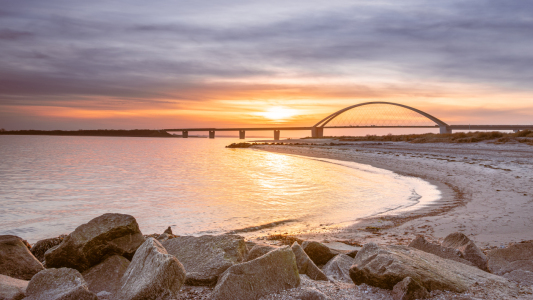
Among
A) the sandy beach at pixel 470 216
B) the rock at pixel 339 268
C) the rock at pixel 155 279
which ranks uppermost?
the rock at pixel 155 279

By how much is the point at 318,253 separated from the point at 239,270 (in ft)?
5.21

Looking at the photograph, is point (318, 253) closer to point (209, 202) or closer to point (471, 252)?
point (471, 252)

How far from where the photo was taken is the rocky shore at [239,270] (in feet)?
10.5

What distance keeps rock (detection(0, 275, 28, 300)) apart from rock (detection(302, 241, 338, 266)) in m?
3.22

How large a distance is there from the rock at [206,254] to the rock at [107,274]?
0.63 metres

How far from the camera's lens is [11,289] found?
3.26m

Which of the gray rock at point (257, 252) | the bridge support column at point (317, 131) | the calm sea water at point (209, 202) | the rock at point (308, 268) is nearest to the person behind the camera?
the rock at point (308, 268)

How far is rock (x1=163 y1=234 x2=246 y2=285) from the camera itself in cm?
370

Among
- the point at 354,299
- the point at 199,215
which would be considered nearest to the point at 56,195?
the point at 199,215

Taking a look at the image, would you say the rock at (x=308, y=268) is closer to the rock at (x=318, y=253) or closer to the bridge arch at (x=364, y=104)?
the rock at (x=318, y=253)

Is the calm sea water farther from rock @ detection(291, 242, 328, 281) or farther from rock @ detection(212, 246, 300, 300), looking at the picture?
rock @ detection(212, 246, 300, 300)

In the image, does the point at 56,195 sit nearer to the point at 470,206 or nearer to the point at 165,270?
the point at 165,270

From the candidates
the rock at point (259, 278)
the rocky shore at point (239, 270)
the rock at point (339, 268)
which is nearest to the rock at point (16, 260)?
the rocky shore at point (239, 270)

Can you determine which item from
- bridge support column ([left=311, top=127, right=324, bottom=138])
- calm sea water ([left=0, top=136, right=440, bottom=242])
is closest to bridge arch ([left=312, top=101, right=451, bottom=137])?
bridge support column ([left=311, top=127, right=324, bottom=138])
